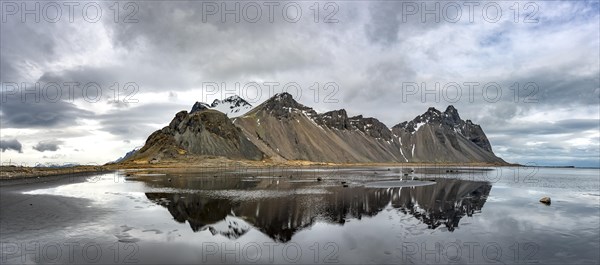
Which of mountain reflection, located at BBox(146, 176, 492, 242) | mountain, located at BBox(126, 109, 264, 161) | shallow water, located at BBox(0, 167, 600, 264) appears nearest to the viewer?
Result: shallow water, located at BBox(0, 167, 600, 264)

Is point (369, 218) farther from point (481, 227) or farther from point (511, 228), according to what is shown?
point (511, 228)

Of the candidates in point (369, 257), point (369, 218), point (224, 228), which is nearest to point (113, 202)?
point (224, 228)

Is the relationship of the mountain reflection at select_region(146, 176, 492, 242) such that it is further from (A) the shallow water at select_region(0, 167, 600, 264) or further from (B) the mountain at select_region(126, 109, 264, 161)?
(B) the mountain at select_region(126, 109, 264, 161)

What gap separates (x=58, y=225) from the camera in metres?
25.1

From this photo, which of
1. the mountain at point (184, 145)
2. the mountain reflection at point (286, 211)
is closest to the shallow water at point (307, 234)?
the mountain reflection at point (286, 211)

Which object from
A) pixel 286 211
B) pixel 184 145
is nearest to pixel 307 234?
pixel 286 211

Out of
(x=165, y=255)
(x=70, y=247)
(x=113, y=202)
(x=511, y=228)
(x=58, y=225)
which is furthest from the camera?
(x=113, y=202)

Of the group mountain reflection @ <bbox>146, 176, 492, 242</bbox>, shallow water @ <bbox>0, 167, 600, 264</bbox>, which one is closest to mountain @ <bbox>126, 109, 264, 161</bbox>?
mountain reflection @ <bbox>146, 176, 492, 242</bbox>

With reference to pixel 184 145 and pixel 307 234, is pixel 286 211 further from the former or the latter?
pixel 184 145

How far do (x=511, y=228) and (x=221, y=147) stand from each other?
17673cm

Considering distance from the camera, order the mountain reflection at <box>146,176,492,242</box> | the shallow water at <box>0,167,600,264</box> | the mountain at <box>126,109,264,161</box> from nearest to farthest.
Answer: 1. the shallow water at <box>0,167,600,264</box>
2. the mountain reflection at <box>146,176,492,242</box>
3. the mountain at <box>126,109,264,161</box>

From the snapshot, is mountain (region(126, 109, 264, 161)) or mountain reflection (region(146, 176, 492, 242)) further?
mountain (region(126, 109, 264, 161))

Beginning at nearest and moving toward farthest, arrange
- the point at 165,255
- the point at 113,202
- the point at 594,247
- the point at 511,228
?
the point at 165,255 → the point at 594,247 → the point at 511,228 → the point at 113,202

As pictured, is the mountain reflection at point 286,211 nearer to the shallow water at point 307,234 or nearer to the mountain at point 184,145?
the shallow water at point 307,234
